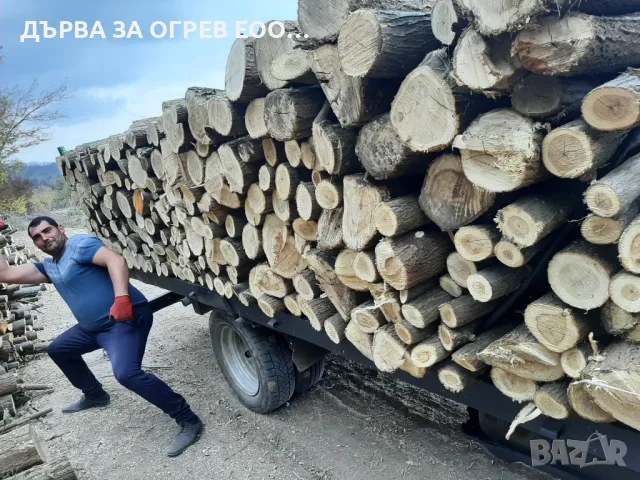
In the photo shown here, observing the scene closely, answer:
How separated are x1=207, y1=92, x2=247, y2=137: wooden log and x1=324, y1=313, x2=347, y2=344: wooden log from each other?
116cm

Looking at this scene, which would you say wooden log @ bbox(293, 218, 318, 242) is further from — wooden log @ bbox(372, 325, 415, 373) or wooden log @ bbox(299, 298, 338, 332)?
wooden log @ bbox(372, 325, 415, 373)

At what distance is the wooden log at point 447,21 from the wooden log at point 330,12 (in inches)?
10.8

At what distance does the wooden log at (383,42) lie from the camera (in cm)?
168

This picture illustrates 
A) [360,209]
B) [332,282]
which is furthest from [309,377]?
[360,209]

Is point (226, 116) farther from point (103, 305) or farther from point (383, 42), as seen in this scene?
point (103, 305)

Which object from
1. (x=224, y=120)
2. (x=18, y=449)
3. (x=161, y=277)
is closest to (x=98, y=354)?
(x=161, y=277)

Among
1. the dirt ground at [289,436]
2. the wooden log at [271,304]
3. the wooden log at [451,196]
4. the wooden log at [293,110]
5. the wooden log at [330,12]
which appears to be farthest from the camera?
the dirt ground at [289,436]

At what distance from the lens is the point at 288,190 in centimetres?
248

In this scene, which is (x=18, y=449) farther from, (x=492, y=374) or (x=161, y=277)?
(x=492, y=374)

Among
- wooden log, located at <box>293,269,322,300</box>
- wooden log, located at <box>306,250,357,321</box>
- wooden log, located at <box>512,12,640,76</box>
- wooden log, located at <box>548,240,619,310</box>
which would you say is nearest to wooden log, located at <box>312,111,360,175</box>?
wooden log, located at <box>306,250,357,321</box>

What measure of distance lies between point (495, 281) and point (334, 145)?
2.85ft

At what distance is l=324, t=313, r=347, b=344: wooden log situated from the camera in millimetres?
2527

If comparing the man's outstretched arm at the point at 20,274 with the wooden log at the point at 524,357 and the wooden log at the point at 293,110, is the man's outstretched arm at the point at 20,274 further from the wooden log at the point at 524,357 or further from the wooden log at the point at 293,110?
the wooden log at the point at 524,357

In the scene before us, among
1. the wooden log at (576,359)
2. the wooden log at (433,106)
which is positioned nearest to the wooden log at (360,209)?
the wooden log at (433,106)
